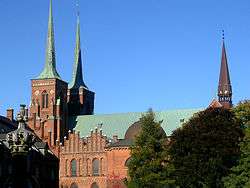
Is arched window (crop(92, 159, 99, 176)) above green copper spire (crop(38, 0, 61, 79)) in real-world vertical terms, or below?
below

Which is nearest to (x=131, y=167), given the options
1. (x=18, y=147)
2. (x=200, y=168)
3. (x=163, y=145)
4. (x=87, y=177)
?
(x=163, y=145)

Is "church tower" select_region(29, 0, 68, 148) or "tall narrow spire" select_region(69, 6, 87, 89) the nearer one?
"church tower" select_region(29, 0, 68, 148)

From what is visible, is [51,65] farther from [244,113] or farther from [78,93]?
[244,113]

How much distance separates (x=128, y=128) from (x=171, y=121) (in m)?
8.29

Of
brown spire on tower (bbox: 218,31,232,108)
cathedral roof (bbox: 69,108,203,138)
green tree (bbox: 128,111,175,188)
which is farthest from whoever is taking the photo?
brown spire on tower (bbox: 218,31,232,108)

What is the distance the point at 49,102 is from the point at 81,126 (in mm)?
8191

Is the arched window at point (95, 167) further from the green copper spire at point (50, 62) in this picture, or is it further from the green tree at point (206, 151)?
the green tree at point (206, 151)

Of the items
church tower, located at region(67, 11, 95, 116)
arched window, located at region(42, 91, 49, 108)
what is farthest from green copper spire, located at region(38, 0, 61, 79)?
church tower, located at region(67, 11, 95, 116)

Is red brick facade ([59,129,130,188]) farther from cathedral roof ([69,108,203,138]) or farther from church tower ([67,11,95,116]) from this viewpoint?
church tower ([67,11,95,116])

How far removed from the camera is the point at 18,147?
3028 cm

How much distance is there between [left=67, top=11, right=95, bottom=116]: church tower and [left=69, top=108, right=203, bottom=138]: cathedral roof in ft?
17.1

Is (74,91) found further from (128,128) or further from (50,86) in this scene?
(128,128)

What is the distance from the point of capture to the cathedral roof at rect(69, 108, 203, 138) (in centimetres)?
12588

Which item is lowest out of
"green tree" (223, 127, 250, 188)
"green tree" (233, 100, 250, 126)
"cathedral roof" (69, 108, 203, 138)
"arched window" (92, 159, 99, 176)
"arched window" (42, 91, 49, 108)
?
"green tree" (223, 127, 250, 188)
